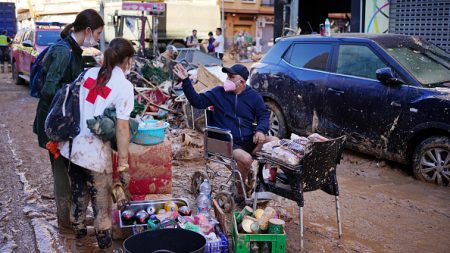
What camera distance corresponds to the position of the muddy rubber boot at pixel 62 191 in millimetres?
4660

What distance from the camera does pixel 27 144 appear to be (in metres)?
8.70

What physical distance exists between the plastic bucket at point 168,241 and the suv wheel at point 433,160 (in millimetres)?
3826

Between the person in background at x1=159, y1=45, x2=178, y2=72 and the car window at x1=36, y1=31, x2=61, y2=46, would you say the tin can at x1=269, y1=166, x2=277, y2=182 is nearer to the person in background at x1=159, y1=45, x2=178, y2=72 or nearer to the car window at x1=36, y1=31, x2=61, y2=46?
the person in background at x1=159, y1=45, x2=178, y2=72

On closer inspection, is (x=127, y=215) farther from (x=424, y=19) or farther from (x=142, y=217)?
(x=424, y=19)

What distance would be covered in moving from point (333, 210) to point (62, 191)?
116 inches

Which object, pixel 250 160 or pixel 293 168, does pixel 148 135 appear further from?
pixel 293 168

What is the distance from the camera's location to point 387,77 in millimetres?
6691

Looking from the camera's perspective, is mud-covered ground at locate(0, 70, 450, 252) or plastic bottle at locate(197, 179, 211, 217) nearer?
mud-covered ground at locate(0, 70, 450, 252)

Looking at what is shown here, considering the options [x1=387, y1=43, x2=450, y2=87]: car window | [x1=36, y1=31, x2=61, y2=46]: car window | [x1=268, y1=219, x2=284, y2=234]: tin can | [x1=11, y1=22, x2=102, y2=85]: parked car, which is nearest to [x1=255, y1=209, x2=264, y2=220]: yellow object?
[x1=268, y1=219, x2=284, y2=234]: tin can

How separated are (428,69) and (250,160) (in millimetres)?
3322

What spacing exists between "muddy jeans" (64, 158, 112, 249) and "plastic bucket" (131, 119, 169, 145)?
1025 mm

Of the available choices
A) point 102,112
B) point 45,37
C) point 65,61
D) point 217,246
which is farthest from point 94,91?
point 45,37

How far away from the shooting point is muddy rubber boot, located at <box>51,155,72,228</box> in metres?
4.66

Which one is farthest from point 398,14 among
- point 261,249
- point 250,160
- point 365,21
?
point 261,249
